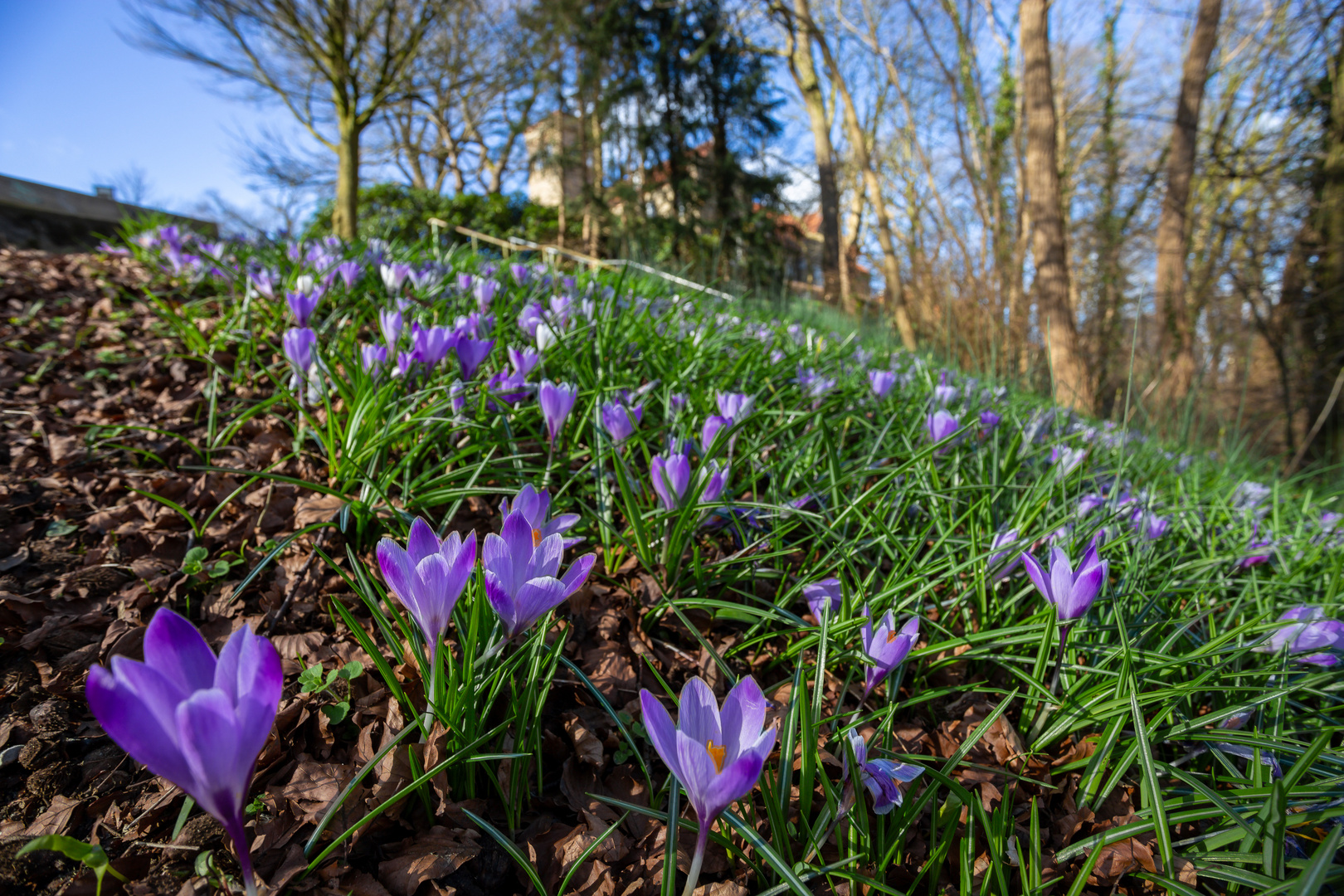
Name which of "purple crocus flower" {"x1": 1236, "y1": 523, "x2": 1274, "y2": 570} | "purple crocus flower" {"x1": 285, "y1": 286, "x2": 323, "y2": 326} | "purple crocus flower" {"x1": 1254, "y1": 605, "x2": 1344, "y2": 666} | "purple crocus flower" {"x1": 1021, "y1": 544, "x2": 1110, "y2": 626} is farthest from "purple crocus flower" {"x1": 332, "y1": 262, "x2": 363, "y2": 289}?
"purple crocus flower" {"x1": 1236, "y1": 523, "x2": 1274, "y2": 570}

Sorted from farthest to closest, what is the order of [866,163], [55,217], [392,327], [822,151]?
[822,151]
[866,163]
[55,217]
[392,327]

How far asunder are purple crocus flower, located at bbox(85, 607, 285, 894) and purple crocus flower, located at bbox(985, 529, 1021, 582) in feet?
4.09

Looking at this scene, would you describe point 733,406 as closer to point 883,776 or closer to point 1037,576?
point 1037,576

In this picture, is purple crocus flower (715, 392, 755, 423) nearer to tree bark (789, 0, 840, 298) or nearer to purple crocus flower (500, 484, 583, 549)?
purple crocus flower (500, 484, 583, 549)

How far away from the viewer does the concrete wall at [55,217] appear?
15.3 feet

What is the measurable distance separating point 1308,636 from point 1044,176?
6.74m

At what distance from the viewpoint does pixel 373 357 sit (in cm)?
162

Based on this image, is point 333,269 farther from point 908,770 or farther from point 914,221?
point 914,221

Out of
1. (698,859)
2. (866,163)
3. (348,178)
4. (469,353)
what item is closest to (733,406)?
(469,353)

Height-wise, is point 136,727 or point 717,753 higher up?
point 136,727

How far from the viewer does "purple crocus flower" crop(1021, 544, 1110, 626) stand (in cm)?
94

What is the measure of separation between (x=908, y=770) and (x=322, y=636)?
1.08m

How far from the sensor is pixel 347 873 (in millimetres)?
795

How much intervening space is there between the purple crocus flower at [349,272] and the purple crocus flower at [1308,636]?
3.16m
